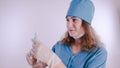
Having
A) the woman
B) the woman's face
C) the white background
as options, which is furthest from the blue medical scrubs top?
the white background

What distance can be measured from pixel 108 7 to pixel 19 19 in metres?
0.98

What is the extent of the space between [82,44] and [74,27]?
15 centimetres

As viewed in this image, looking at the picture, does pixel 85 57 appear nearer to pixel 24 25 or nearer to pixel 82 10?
pixel 82 10

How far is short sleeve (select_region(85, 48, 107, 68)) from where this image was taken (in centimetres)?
124

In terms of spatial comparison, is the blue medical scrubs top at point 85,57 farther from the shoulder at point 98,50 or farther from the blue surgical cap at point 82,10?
the blue surgical cap at point 82,10

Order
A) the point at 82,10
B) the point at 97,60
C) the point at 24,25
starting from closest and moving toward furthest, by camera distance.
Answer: the point at 97,60, the point at 82,10, the point at 24,25

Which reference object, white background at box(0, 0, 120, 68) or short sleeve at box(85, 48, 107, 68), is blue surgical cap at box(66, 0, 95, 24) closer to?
A: short sleeve at box(85, 48, 107, 68)

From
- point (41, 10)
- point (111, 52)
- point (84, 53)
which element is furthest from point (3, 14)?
point (111, 52)

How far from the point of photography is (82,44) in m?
1.38

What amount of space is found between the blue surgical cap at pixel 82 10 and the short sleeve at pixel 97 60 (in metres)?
0.23

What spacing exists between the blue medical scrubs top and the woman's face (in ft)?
0.40

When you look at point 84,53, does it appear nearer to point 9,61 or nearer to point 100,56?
point 100,56

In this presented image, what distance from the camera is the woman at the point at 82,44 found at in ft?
4.18

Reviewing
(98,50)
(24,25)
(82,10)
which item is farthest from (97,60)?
(24,25)
